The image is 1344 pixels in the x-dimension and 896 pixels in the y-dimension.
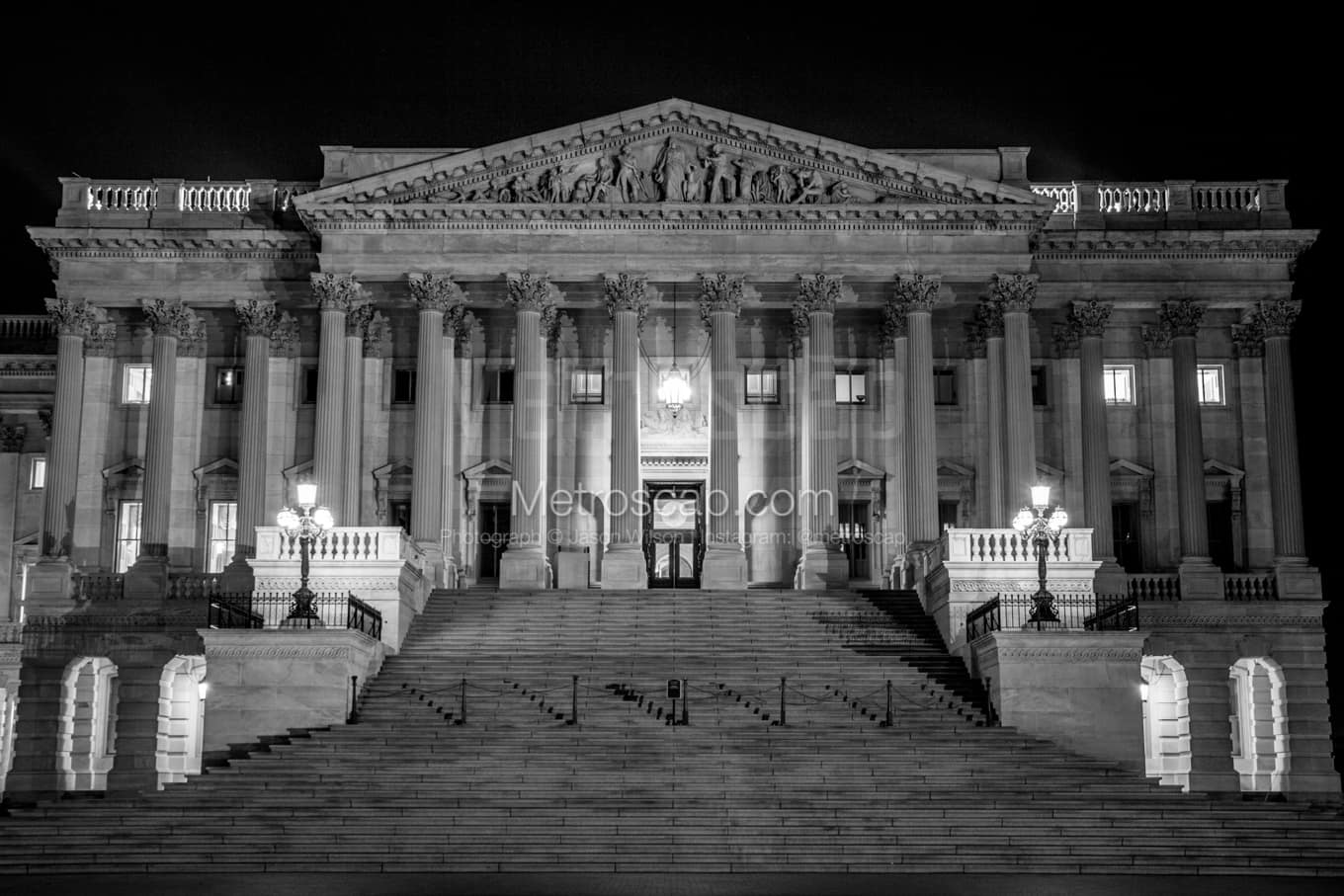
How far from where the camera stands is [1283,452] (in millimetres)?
56094

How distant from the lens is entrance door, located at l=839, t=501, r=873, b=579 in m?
57.6

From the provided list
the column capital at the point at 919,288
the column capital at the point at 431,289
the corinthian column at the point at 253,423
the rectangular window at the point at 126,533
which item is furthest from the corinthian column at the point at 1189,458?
the rectangular window at the point at 126,533

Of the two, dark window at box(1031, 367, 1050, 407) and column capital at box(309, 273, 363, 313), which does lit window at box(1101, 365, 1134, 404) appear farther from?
column capital at box(309, 273, 363, 313)

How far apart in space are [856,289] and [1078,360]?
27.6ft

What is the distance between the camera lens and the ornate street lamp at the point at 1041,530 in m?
40.8

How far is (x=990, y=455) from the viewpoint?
55.5m

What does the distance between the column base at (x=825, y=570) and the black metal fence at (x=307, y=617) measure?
13.7 metres

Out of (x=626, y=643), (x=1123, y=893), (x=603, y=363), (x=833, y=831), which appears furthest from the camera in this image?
(x=603, y=363)

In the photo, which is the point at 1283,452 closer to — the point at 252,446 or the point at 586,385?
the point at 586,385

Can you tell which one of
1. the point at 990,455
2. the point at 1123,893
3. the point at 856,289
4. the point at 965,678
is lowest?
the point at 1123,893

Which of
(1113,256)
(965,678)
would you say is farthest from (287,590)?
(1113,256)

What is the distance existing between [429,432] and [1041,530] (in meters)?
20.2

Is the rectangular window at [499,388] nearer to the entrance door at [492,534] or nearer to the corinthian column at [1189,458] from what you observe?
the entrance door at [492,534]

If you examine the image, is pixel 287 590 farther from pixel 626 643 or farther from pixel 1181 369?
pixel 1181 369
